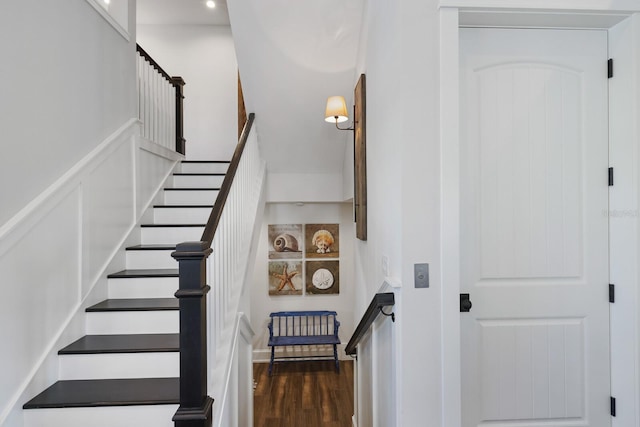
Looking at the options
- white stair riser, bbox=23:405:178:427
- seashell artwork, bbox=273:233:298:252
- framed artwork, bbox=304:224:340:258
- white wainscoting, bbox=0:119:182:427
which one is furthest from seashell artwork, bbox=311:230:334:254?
white stair riser, bbox=23:405:178:427

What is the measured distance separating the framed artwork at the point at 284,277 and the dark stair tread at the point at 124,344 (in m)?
2.83

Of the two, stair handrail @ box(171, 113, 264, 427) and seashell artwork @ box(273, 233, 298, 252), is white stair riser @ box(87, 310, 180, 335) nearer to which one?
stair handrail @ box(171, 113, 264, 427)

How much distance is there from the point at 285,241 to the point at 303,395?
200 cm

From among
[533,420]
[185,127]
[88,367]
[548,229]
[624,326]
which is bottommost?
[533,420]

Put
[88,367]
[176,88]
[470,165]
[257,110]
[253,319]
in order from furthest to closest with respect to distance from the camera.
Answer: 1. [253,319]
2. [176,88]
3. [257,110]
4. [88,367]
5. [470,165]

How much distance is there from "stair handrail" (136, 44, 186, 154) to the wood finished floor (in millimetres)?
2904

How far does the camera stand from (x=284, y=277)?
498 cm

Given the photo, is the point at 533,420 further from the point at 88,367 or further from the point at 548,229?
the point at 88,367

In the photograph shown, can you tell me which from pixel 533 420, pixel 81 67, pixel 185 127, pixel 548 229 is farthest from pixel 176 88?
pixel 533 420

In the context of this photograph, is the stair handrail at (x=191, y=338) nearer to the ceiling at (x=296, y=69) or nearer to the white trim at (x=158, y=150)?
the white trim at (x=158, y=150)

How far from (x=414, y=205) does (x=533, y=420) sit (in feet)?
3.92

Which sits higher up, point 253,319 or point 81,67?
point 81,67

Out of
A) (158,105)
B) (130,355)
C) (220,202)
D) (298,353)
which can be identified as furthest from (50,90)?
(298,353)

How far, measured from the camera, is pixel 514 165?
1673 millimetres
